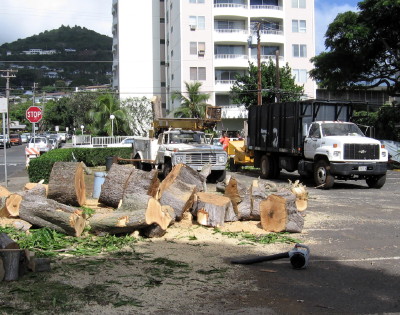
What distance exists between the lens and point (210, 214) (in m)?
9.48

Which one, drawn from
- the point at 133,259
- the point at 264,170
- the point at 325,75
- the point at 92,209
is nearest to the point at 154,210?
the point at 133,259

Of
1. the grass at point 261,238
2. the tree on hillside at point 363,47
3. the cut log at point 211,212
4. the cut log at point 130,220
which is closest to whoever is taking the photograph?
the cut log at point 130,220

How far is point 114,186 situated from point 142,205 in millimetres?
2598

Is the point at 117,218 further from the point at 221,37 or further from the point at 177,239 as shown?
the point at 221,37

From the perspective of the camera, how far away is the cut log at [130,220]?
8180 millimetres

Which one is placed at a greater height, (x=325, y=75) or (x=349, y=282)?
(x=325, y=75)

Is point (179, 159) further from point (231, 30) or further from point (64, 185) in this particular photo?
point (231, 30)

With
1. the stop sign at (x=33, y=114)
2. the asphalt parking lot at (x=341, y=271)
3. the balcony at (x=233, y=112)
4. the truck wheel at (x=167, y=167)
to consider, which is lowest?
the asphalt parking lot at (x=341, y=271)

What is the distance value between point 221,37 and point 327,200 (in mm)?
43281

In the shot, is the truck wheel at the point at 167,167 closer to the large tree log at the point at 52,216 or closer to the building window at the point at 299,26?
the large tree log at the point at 52,216

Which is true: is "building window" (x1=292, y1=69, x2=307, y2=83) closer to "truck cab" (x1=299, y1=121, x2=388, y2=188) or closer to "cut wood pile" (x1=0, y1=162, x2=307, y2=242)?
"truck cab" (x1=299, y1=121, x2=388, y2=188)

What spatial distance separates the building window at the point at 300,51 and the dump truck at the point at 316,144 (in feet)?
121

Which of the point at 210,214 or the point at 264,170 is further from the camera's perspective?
the point at 264,170

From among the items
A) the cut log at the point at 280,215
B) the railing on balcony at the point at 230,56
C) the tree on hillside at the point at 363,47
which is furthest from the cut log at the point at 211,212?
the railing on balcony at the point at 230,56
